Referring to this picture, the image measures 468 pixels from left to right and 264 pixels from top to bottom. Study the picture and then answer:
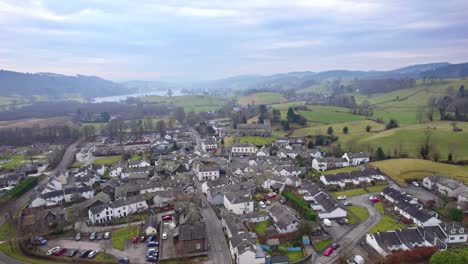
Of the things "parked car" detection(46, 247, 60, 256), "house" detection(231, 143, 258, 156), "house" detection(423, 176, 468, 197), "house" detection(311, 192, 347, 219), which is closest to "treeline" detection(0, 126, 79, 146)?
"house" detection(231, 143, 258, 156)

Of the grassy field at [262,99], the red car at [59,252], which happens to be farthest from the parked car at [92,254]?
the grassy field at [262,99]

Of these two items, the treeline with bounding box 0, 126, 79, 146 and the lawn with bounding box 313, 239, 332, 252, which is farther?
the treeline with bounding box 0, 126, 79, 146

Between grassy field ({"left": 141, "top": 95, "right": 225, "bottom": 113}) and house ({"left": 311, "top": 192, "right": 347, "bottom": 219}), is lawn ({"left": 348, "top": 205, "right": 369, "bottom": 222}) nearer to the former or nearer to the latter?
house ({"left": 311, "top": 192, "right": 347, "bottom": 219})

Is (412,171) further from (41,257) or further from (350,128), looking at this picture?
(41,257)

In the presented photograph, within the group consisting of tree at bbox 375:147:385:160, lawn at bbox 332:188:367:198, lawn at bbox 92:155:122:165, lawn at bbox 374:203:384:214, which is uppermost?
tree at bbox 375:147:385:160

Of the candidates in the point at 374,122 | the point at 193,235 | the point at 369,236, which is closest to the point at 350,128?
the point at 374,122

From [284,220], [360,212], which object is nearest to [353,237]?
[360,212]
